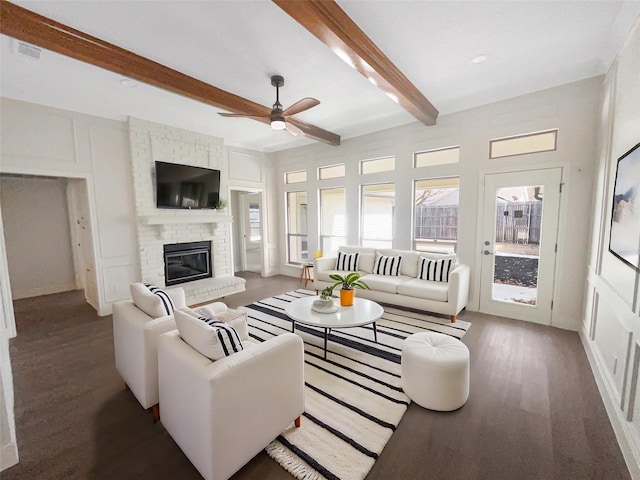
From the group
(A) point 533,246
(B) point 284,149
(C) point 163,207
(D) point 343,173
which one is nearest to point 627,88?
(A) point 533,246

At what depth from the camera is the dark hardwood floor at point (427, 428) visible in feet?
5.09

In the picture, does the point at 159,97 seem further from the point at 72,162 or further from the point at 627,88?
the point at 627,88

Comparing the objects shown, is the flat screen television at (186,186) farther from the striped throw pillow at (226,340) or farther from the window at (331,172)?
the striped throw pillow at (226,340)

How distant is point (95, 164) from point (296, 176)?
12.0ft

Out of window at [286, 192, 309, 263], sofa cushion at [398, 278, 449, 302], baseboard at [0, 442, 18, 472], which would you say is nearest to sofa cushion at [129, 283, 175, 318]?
baseboard at [0, 442, 18, 472]

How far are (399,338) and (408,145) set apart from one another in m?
3.16

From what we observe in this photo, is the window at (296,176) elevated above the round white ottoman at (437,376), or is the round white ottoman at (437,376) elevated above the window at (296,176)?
the window at (296,176)

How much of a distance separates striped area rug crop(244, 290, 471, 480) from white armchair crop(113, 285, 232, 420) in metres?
0.97

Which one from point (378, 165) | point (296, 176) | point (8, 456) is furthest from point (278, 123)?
point (8, 456)

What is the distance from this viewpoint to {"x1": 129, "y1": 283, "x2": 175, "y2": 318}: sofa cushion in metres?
2.08

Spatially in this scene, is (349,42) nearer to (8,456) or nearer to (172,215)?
(8,456)

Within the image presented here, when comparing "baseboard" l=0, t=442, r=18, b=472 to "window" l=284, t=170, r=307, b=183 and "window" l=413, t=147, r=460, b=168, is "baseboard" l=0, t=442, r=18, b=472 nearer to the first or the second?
"window" l=413, t=147, r=460, b=168

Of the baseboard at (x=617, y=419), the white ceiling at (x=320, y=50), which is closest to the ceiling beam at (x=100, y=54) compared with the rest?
the white ceiling at (x=320, y=50)

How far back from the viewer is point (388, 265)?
14.6 ft
